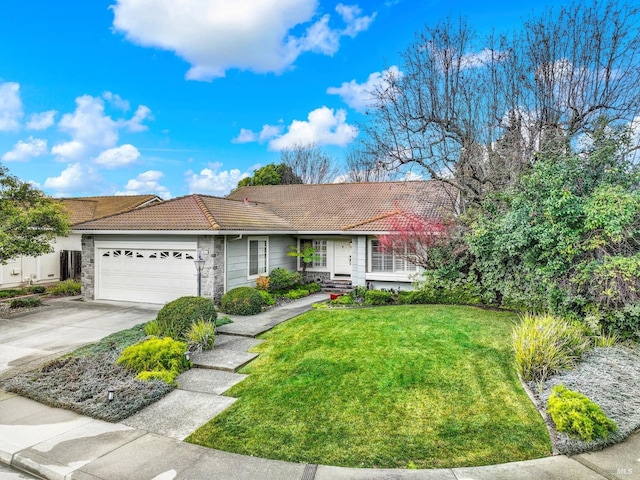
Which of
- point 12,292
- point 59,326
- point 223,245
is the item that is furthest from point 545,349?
point 12,292

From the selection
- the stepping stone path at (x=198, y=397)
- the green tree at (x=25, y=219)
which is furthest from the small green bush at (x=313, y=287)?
the green tree at (x=25, y=219)

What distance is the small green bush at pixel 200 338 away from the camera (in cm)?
803

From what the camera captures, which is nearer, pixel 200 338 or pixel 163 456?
pixel 163 456

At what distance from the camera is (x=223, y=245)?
43.3 feet

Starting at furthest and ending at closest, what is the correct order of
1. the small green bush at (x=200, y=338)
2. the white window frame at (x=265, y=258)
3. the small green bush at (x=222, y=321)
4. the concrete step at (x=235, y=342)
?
the white window frame at (x=265, y=258) < the small green bush at (x=222, y=321) < the concrete step at (x=235, y=342) < the small green bush at (x=200, y=338)

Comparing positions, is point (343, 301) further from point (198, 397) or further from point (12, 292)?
point (12, 292)

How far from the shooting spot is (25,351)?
27.3 feet

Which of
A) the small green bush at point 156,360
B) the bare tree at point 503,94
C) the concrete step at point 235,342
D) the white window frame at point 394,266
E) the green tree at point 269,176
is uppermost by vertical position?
the green tree at point 269,176

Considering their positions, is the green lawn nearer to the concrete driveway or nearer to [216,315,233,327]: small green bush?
[216,315,233,327]: small green bush

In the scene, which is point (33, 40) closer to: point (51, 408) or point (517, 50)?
point (51, 408)

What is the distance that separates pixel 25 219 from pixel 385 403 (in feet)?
42.9

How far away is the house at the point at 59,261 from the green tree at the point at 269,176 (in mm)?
10758

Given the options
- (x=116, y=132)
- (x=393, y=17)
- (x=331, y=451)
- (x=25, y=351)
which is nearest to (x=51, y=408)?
(x=25, y=351)

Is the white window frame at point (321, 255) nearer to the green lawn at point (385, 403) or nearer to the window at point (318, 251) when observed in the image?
the window at point (318, 251)
